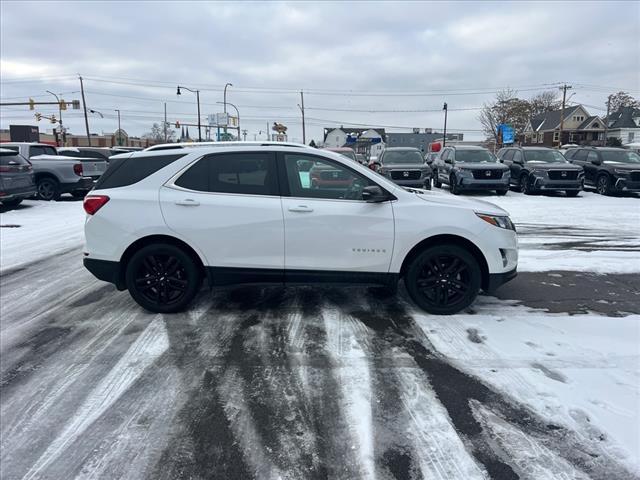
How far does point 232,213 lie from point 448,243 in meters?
2.27

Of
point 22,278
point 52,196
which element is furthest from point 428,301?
point 52,196

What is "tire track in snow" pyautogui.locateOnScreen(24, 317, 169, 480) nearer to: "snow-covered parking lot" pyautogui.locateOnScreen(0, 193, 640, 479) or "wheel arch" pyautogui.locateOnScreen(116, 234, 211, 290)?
"snow-covered parking lot" pyautogui.locateOnScreen(0, 193, 640, 479)

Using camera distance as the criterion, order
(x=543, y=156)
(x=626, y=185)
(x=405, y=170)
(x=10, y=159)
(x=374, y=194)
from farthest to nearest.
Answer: (x=543, y=156)
(x=626, y=185)
(x=405, y=170)
(x=10, y=159)
(x=374, y=194)

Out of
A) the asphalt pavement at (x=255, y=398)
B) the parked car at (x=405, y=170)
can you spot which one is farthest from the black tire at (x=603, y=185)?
the asphalt pavement at (x=255, y=398)

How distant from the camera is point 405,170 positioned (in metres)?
15.1

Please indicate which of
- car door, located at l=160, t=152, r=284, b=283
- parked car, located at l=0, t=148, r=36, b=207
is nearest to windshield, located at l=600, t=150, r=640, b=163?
car door, located at l=160, t=152, r=284, b=283

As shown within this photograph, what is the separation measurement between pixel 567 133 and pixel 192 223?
83.8m

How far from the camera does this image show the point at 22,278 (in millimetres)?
6457

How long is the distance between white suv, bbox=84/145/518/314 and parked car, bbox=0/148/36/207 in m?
8.75

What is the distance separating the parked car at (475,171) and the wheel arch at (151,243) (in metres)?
12.6

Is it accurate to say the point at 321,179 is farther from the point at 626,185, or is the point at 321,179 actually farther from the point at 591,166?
the point at 591,166

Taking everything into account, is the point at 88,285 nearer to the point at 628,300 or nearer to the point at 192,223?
the point at 192,223

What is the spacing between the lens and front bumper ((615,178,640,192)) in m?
15.6

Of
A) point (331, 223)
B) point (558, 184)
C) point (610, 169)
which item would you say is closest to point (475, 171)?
point (558, 184)
